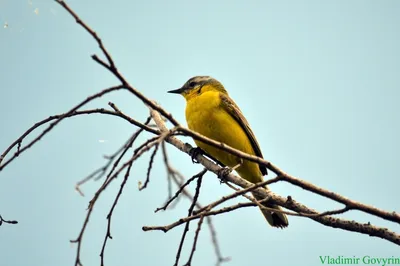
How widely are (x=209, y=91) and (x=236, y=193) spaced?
423cm

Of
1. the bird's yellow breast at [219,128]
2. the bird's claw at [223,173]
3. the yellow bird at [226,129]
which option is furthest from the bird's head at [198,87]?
the bird's claw at [223,173]

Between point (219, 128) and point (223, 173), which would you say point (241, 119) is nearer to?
point (219, 128)

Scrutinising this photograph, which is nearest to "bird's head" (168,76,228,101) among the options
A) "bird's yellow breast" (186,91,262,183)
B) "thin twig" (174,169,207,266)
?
"bird's yellow breast" (186,91,262,183)

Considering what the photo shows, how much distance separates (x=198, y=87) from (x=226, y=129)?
139 centimetres

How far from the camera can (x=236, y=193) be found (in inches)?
112

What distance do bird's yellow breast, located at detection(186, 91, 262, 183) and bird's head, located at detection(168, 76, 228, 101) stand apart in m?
0.57

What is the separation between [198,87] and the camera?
7.23 metres

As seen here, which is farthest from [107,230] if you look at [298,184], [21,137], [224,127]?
[224,127]

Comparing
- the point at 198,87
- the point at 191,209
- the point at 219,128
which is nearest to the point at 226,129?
the point at 219,128

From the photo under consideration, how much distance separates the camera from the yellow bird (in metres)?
5.89

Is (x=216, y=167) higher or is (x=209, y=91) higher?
(x=209, y=91)

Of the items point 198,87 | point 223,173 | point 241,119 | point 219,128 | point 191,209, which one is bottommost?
point 191,209

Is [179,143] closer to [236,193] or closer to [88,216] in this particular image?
[236,193]

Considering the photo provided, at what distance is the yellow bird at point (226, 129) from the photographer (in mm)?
5895
